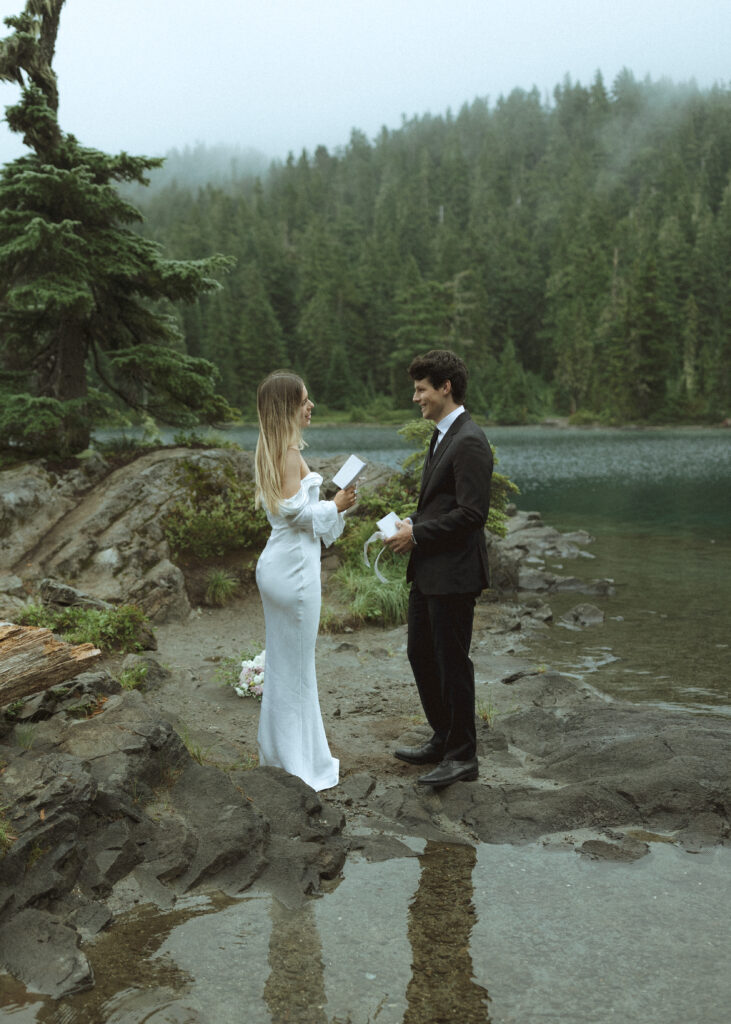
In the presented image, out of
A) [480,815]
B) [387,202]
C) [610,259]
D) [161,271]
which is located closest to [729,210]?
[610,259]

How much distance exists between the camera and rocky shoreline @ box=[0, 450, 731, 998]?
4.15m

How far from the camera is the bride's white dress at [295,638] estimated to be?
5328 millimetres

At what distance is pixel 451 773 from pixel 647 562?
11728 mm

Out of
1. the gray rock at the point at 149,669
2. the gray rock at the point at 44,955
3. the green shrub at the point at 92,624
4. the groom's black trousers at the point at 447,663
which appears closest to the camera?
the gray rock at the point at 44,955

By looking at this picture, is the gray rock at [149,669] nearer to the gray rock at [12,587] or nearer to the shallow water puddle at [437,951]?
the gray rock at [12,587]

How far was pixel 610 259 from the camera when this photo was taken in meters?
96.8

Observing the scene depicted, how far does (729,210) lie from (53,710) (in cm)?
10475

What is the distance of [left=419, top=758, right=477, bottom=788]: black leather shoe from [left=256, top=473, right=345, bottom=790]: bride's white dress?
646 millimetres

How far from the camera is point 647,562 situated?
16188 mm

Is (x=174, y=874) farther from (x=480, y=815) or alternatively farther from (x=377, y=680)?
(x=377, y=680)

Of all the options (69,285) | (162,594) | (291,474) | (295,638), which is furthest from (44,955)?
(69,285)

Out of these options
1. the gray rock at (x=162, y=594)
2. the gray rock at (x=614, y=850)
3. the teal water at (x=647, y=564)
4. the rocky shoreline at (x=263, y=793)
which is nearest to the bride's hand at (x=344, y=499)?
the rocky shoreline at (x=263, y=793)

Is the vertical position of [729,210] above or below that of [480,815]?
above

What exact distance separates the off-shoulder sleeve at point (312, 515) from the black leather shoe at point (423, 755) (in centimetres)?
172
